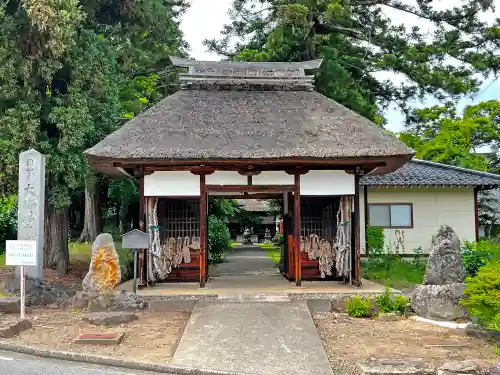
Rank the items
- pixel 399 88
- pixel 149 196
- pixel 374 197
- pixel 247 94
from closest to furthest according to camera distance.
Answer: pixel 149 196
pixel 247 94
pixel 374 197
pixel 399 88

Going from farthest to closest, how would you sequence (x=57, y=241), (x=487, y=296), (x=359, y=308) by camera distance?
(x=57, y=241), (x=359, y=308), (x=487, y=296)

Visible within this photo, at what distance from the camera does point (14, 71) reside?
1203 centimetres

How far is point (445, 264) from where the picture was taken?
29.5 feet

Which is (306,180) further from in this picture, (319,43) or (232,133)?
(319,43)

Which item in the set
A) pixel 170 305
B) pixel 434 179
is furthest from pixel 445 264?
pixel 434 179

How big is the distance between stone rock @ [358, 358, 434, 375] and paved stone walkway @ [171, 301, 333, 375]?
49 cm

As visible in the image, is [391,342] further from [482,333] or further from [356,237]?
[356,237]

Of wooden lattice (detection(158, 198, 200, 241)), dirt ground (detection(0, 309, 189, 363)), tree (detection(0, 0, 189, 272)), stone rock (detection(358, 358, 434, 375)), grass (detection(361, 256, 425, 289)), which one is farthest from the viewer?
grass (detection(361, 256, 425, 289))

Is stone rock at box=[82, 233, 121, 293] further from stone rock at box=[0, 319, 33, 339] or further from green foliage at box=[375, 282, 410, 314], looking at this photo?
green foliage at box=[375, 282, 410, 314]

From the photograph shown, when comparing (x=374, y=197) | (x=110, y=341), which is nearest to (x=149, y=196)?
(x=110, y=341)

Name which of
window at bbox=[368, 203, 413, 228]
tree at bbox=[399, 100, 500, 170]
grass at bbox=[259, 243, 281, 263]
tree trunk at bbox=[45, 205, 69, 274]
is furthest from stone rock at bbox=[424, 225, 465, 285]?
tree at bbox=[399, 100, 500, 170]

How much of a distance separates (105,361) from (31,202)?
499cm

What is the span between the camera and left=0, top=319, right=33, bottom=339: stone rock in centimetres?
769

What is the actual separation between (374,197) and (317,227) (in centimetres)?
356
